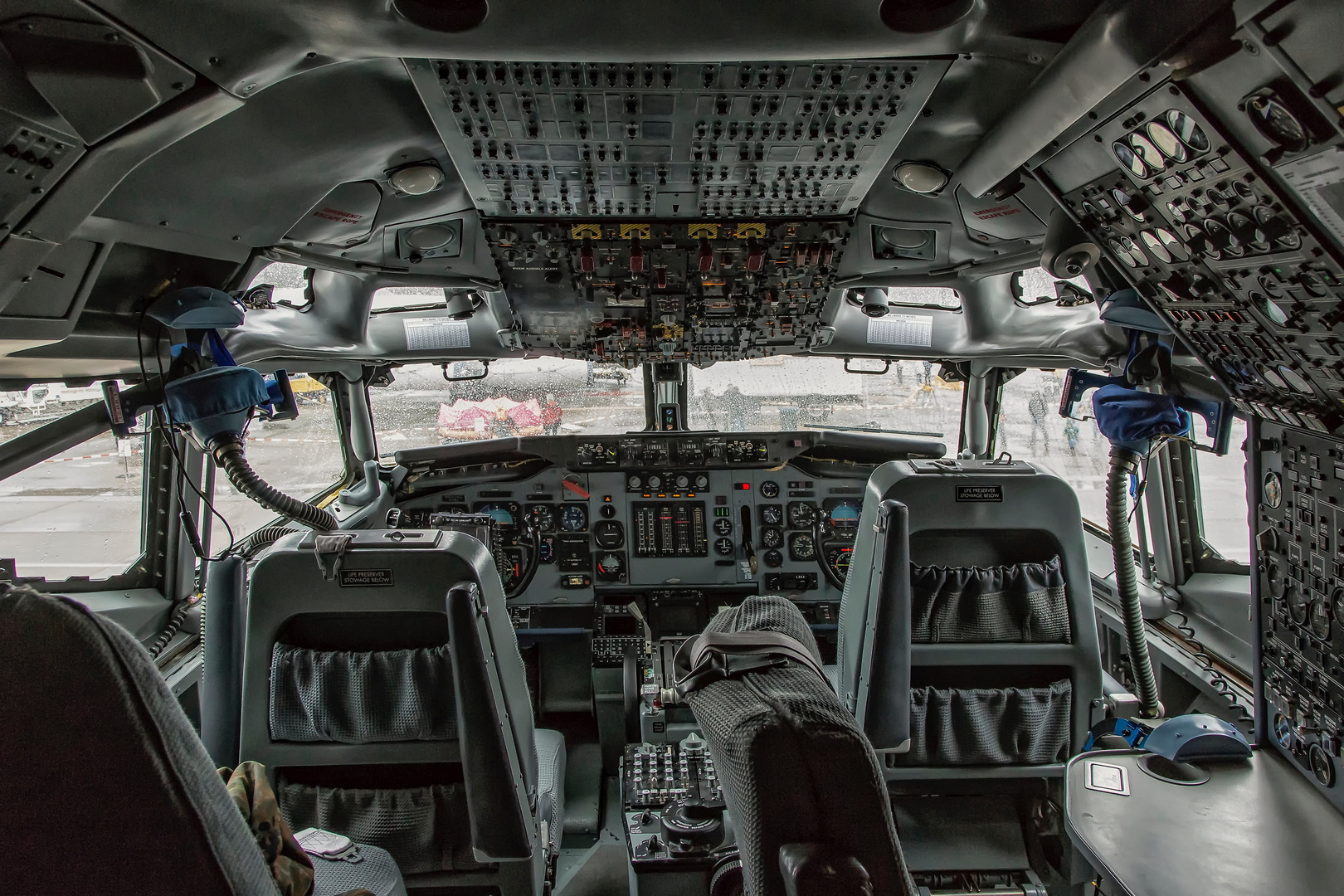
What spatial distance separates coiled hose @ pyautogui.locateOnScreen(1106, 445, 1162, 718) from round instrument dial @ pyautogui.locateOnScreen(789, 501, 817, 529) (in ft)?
6.30

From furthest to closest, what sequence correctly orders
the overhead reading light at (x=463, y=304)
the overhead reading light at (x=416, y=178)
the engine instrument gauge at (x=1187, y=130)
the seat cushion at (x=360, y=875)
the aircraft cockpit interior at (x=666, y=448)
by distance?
the overhead reading light at (x=463, y=304)
the overhead reading light at (x=416, y=178)
the seat cushion at (x=360, y=875)
the engine instrument gauge at (x=1187, y=130)
the aircraft cockpit interior at (x=666, y=448)

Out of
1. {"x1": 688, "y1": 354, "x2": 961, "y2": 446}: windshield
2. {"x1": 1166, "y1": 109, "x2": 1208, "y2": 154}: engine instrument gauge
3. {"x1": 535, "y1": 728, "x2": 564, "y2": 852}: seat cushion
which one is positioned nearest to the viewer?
{"x1": 1166, "y1": 109, "x2": 1208, "y2": 154}: engine instrument gauge

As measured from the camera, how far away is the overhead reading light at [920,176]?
2.15 metres

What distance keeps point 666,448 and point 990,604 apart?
7.60ft

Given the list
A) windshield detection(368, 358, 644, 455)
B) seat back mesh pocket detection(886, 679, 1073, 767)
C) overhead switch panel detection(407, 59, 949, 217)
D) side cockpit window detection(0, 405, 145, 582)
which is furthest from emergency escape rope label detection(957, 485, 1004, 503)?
side cockpit window detection(0, 405, 145, 582)

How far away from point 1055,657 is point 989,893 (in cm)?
70

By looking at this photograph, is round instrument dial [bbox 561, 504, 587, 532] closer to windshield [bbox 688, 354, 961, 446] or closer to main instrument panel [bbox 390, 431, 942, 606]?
main instrument panel [bbox 390, 431, 942, 606]

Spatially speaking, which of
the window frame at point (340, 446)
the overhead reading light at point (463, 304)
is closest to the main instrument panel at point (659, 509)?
the window frame at point (340, 446)

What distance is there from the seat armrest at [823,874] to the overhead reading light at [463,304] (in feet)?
11.7

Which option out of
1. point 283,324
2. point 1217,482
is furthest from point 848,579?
point 283,324

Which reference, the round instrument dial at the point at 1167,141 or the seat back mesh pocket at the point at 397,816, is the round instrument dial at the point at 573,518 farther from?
the round instrument dial at the point at 1167,141

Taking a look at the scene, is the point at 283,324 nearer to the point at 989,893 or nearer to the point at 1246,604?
the point at 989,893

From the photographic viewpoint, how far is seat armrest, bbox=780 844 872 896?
1.88 ft

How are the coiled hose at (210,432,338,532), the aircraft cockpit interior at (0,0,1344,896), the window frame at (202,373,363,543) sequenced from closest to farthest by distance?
the aircraft cockpit interior at (0,0,1344,896) → the coiled hose at (210,432,338,532) → the window frame at (202,373,363,543)
